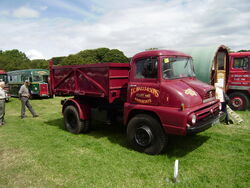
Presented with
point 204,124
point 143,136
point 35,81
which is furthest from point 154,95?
point 35,81

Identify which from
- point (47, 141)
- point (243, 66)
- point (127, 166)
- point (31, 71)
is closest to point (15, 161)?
point (47, 141)

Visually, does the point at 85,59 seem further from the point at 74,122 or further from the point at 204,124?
the point at 204,124

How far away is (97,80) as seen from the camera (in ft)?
18.7

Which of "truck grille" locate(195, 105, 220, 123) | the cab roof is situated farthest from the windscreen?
"truck grille" locate(195, 105, 220, 123)

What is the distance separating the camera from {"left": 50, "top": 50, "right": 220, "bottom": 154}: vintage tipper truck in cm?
427

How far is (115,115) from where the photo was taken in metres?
6.18

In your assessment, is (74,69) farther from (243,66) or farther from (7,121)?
(243,66)

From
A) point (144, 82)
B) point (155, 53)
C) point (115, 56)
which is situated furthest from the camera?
point (115, 56)

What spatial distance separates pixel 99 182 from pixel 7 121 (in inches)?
274

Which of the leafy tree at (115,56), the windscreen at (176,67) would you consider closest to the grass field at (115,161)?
the windscreen at (176,67)

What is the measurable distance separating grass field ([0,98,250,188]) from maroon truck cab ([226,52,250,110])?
3292 millimetres

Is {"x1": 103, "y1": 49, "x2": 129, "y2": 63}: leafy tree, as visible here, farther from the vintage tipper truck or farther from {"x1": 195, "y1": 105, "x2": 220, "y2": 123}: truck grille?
{"x1": 195, "y1": 105, "x2": 220, "y2": 123}: truck grille

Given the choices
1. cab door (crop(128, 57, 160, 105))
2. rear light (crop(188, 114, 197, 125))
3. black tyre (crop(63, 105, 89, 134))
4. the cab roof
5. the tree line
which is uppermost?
the tree line

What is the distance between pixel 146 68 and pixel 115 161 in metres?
2.28
